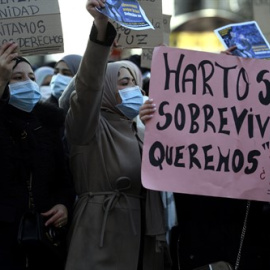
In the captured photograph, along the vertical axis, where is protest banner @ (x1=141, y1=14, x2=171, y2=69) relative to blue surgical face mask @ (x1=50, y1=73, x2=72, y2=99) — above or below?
above

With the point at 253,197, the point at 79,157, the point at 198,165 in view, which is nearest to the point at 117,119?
the point at 79,157

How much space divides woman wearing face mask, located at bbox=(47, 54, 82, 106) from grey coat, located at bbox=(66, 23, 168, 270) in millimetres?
2093

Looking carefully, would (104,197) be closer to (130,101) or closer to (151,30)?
(130,101)

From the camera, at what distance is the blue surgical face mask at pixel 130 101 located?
423 centimetres

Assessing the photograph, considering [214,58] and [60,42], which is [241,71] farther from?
[60,42]

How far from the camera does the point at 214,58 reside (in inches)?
158

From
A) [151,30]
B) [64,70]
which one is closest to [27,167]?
[151,30]

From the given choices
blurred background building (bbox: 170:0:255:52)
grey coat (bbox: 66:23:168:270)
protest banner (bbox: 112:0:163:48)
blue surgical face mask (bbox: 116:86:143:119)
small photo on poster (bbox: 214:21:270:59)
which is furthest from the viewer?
blurred background building (bbox: 170:0:255:52)

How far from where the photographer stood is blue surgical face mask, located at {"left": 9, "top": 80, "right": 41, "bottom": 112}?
4.12 m

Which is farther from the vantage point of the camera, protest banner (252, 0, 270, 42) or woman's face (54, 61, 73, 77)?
woman's face (54, 61, 73, 77)

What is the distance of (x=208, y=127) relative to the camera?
3.95 metres

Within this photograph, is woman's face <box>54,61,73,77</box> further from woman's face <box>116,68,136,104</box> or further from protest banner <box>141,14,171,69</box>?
woman's face <box>116,68,136,104</box>

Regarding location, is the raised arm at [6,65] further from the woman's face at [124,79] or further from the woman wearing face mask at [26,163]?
the woman's face at [124,79]

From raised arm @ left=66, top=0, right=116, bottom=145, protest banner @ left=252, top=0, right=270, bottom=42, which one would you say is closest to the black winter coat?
raised arm @ left=66, top=0, right=116, bottom=145
